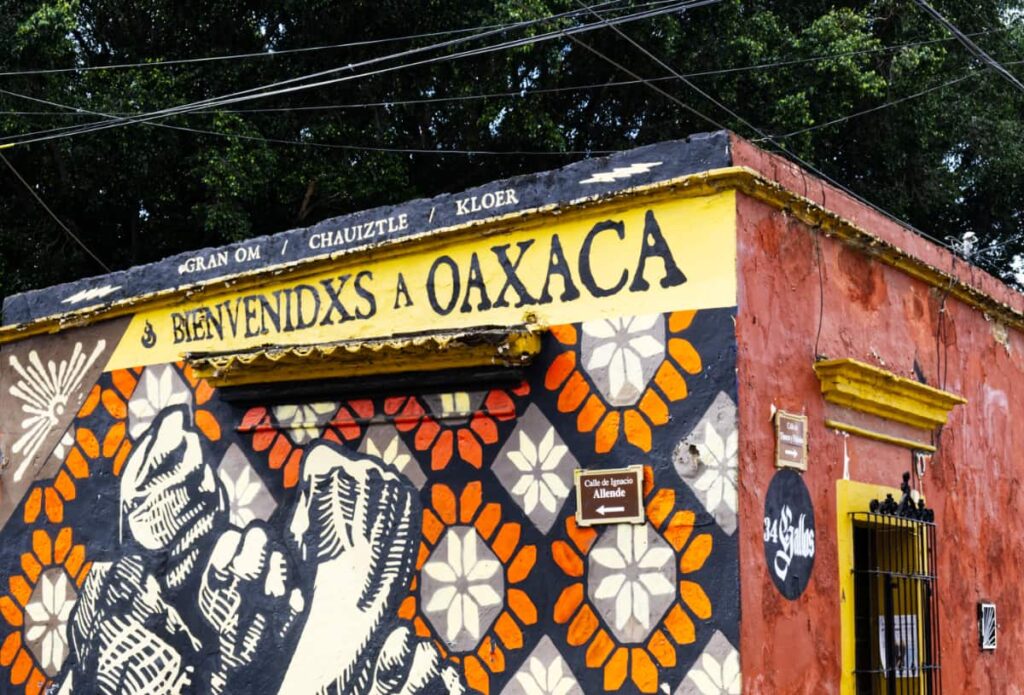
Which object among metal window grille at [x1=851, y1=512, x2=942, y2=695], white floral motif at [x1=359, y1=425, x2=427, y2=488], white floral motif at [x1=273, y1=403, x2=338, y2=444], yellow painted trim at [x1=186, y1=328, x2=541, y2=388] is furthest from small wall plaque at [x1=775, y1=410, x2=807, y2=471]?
white floral motif at [x1=273, y1=403, x2=338, y2=444]

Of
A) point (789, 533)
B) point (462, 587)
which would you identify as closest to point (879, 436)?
point (789, 533)

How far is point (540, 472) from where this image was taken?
606 centimetres

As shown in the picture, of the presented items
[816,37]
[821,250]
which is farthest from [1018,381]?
[816,37]

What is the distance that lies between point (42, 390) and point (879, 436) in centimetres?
517

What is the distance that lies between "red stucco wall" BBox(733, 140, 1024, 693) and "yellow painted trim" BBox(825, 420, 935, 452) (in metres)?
0.04

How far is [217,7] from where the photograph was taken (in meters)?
15.6

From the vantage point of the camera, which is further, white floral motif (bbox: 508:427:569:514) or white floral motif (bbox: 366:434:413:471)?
white floral motif (bbox: 366:434:413:471)

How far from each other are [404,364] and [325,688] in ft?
5.64

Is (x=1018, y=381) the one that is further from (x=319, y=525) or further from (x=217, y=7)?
(x=217, y=7)

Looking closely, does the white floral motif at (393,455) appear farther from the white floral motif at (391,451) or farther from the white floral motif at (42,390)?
the white floral motif at (42,390)

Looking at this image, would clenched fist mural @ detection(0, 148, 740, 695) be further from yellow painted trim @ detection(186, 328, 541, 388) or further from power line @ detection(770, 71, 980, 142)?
power line @ detection(770, 71, 980, 142)

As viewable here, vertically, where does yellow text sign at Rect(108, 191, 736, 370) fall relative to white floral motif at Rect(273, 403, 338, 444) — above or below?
above

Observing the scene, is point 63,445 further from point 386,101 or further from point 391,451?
point 386,101

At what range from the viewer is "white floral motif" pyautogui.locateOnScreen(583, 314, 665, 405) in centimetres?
582
